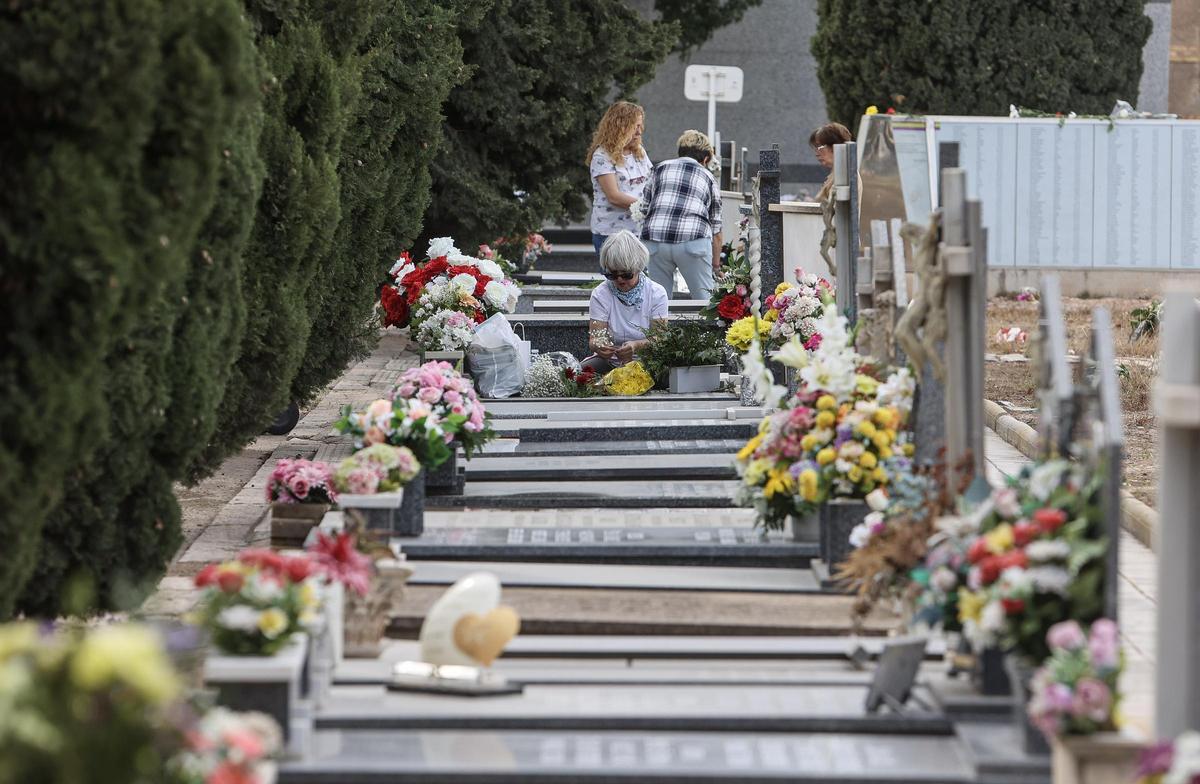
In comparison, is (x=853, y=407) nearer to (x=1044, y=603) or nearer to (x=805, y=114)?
(x=1044, y=603)

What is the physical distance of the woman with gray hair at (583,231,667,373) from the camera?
11414mm

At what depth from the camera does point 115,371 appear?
5891 mm

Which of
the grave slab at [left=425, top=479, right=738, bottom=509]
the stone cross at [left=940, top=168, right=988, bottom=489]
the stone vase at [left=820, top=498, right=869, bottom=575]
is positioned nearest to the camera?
the stone cross at [left=940, top=168, right=988, bottom=489]

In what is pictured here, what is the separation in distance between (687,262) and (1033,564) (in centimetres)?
879

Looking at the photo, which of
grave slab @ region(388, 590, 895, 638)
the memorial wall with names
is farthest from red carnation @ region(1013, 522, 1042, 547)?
the memorial wall with names

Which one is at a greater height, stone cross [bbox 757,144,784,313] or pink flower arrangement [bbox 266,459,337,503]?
stone cross [bbox 757,144,784,313]

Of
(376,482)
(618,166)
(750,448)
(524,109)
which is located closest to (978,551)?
(750,448)

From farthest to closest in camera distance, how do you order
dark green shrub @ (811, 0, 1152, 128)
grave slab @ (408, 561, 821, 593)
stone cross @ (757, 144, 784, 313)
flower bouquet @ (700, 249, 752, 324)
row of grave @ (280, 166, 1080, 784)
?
dark green shrub @ (811, 0, 1152, 128)
flower bouquet @ (700, 249, 752, 324)
stone cross @ (757, 144, 784, 313)
grave slab @ (408, 561, 821, 593)
row of grave @ (280, 166, 1080, 784)

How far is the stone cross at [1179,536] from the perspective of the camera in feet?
13.2

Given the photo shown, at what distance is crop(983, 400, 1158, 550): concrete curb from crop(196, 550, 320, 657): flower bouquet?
146 inches

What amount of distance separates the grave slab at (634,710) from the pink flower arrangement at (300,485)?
2.60 m

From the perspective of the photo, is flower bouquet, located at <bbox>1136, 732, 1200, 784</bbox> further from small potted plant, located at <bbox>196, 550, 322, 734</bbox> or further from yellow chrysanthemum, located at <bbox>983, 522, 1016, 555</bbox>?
small potted plant, located at <bbox>196, 550, 322, 734</bbox>

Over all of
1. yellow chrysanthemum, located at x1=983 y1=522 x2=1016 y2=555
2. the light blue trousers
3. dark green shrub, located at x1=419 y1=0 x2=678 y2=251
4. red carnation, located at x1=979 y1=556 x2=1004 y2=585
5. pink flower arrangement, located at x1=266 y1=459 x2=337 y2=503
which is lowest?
pink flower arrangement, located at x1=266 y1=459 x2=337 y2=503

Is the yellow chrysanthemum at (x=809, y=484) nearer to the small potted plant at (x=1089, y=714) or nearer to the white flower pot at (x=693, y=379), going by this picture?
the small potted plant at (x=1089, y=714)
